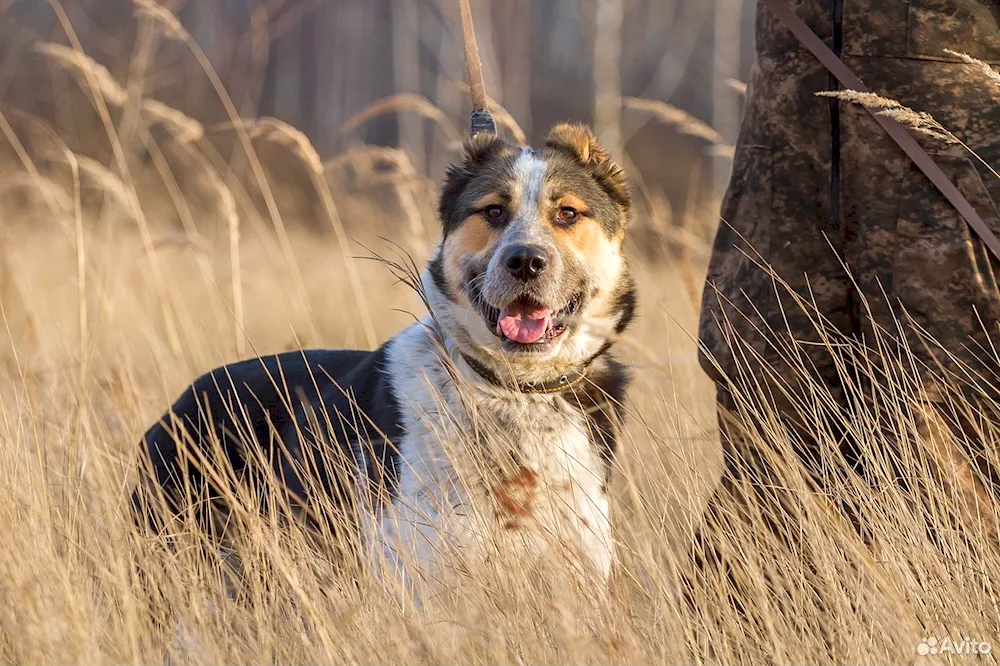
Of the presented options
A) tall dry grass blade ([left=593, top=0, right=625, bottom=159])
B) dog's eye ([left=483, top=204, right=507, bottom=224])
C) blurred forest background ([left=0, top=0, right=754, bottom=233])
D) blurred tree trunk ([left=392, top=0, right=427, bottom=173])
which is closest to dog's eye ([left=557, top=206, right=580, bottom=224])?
dog's eye ([left=483, top=204, right=507, bottom=224])

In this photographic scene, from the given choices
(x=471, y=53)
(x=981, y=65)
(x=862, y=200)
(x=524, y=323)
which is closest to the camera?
(x=981, y=65)

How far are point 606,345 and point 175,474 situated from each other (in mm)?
1427

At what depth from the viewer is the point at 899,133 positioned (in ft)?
8.90

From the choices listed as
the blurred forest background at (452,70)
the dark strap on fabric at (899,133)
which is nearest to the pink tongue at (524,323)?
the dark strap on fabric at (899,133)

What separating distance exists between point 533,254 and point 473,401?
555 millimetres

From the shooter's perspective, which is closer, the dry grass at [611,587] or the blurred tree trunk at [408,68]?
the dry grass at [611,587]

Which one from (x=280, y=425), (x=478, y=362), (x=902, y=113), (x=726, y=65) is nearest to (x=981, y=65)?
(x=902, y=113)

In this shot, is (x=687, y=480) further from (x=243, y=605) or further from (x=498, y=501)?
(x=243, y=605)

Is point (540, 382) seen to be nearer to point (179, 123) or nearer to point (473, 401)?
point (473, 401)

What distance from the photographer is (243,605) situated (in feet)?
8.44

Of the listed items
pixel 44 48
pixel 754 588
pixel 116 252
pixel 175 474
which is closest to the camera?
pixel 754 588

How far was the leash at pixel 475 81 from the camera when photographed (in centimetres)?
310

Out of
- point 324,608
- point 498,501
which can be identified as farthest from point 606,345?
point 324,608

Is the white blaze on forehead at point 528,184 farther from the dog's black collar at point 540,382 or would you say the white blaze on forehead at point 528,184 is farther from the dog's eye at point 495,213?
the dog's black collar at point 540,382
